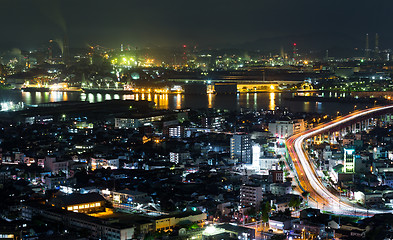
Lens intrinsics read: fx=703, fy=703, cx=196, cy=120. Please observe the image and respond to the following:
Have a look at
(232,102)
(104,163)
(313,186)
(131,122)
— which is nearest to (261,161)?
(313,186)

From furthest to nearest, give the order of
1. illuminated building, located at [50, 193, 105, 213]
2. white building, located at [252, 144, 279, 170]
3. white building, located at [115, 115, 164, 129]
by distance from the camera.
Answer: white building, located at [115, 115, 164, 129] → white building, located at [252, 144, 279, 170] → illuminated building, located at [50, 193, 105, 213]

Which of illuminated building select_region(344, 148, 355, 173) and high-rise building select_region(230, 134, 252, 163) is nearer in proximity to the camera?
illuminated building select_region(344, 148, 355, 173)

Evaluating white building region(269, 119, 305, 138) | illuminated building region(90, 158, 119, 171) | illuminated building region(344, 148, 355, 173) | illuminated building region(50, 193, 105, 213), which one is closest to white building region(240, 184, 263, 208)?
illuminated building region(50, 193, 105, 213)

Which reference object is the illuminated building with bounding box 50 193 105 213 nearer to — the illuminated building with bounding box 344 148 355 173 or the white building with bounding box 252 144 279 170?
the white building with bounding box 252 144 279 170

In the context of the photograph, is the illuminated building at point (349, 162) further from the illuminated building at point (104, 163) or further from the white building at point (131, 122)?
the white building at point (131, 122)

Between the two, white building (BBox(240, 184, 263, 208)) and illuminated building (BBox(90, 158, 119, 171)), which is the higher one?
illuminated building (BBox(90, 158, 119, 171))

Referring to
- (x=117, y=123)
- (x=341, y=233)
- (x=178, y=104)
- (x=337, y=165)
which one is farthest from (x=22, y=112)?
(x=341, y=233)
